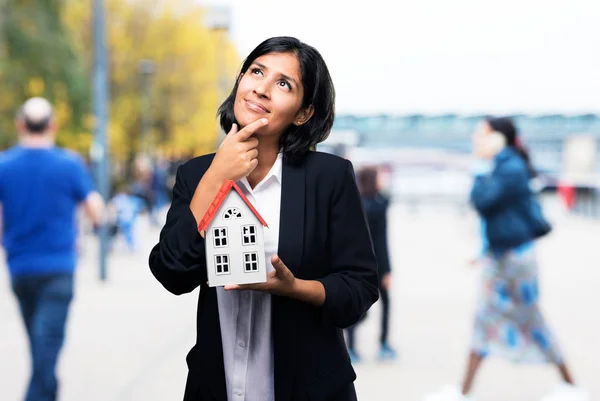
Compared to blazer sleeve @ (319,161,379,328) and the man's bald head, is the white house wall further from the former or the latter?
the man's bald head

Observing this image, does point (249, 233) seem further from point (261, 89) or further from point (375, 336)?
point (375, 336)

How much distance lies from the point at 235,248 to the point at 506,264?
3952 millimetres

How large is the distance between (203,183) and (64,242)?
285cm

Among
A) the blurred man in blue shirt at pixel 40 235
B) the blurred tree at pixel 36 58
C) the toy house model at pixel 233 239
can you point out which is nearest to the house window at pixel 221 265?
the toy house model at pixel 233 239

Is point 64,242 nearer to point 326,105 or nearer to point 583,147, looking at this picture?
point 326,105

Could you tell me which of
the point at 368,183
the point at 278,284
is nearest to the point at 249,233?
the point at 278,284

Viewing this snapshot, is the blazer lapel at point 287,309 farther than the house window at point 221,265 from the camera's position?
Yes

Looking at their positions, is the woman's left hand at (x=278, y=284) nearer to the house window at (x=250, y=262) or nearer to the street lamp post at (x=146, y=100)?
the house window at (x=250, y=262)

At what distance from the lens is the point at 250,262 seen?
2102 mm

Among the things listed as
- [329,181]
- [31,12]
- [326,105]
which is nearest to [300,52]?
[326,105]

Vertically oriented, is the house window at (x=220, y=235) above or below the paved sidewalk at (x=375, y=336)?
above

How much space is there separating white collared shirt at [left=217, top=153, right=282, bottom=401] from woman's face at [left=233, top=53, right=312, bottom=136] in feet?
0.48

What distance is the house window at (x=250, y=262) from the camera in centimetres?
210

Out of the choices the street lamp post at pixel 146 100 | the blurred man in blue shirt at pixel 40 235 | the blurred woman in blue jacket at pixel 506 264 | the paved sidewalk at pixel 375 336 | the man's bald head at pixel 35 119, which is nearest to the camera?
the blurred man in blue shirt at pixel 40 235
